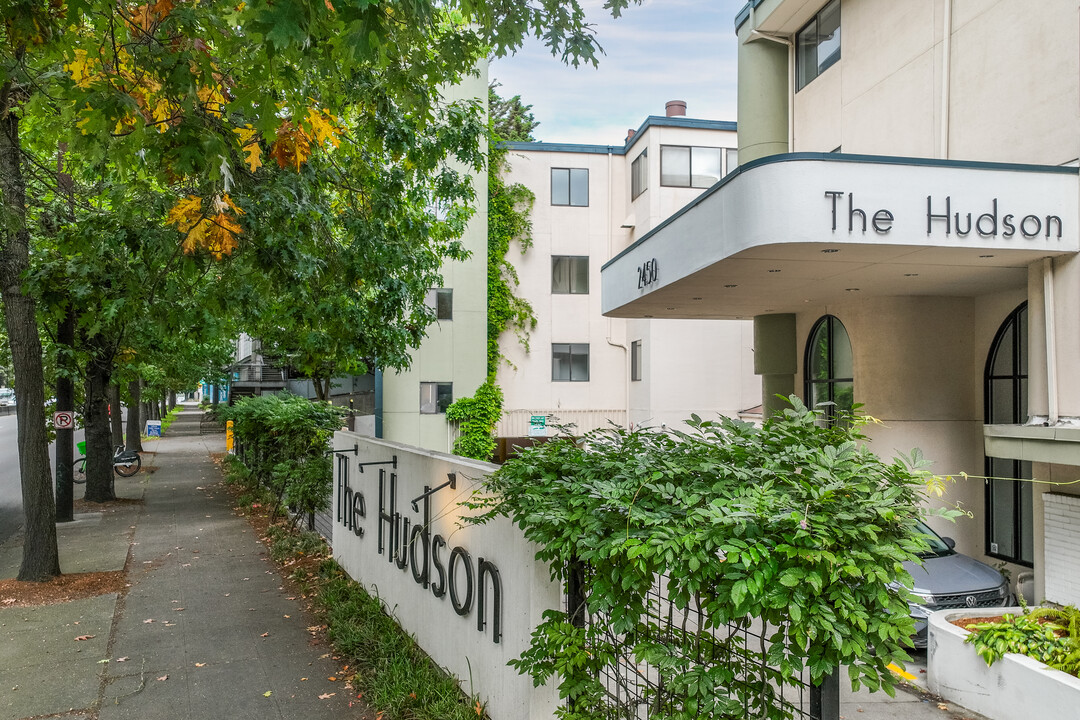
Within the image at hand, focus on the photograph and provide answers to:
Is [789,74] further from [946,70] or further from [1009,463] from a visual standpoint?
[1009,463]

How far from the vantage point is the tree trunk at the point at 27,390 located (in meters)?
9.37

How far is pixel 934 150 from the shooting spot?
10852 mm

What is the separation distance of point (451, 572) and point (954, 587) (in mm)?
5509

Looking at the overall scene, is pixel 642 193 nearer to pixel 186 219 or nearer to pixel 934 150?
pixel 934 150

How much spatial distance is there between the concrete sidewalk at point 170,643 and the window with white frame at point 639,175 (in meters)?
16.5

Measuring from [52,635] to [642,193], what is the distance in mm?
20541

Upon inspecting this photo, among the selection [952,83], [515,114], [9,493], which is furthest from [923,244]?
[515,114]

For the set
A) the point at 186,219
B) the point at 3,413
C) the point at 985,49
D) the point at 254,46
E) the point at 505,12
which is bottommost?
the point at 3,413

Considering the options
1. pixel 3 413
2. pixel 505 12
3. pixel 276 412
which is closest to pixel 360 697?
pixel 505 12

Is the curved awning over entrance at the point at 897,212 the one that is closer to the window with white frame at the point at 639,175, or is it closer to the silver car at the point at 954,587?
the silver car at the point at 954,587

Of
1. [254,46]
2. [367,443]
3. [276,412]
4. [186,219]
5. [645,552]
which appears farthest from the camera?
[276,412]

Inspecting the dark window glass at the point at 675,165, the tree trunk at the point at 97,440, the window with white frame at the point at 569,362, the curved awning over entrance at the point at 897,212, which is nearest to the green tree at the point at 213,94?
the curved awning over entrance at the point at 897,212

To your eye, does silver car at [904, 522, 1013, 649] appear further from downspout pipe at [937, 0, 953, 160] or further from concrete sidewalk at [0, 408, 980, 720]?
downspout pipe at [937, 0, 953, 160]

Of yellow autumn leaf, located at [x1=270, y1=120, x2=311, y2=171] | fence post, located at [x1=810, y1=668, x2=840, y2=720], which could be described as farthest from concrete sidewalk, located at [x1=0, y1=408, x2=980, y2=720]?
yellow autumn leaf, located at [x1=270, y1=120, x2=311, y2=171]
